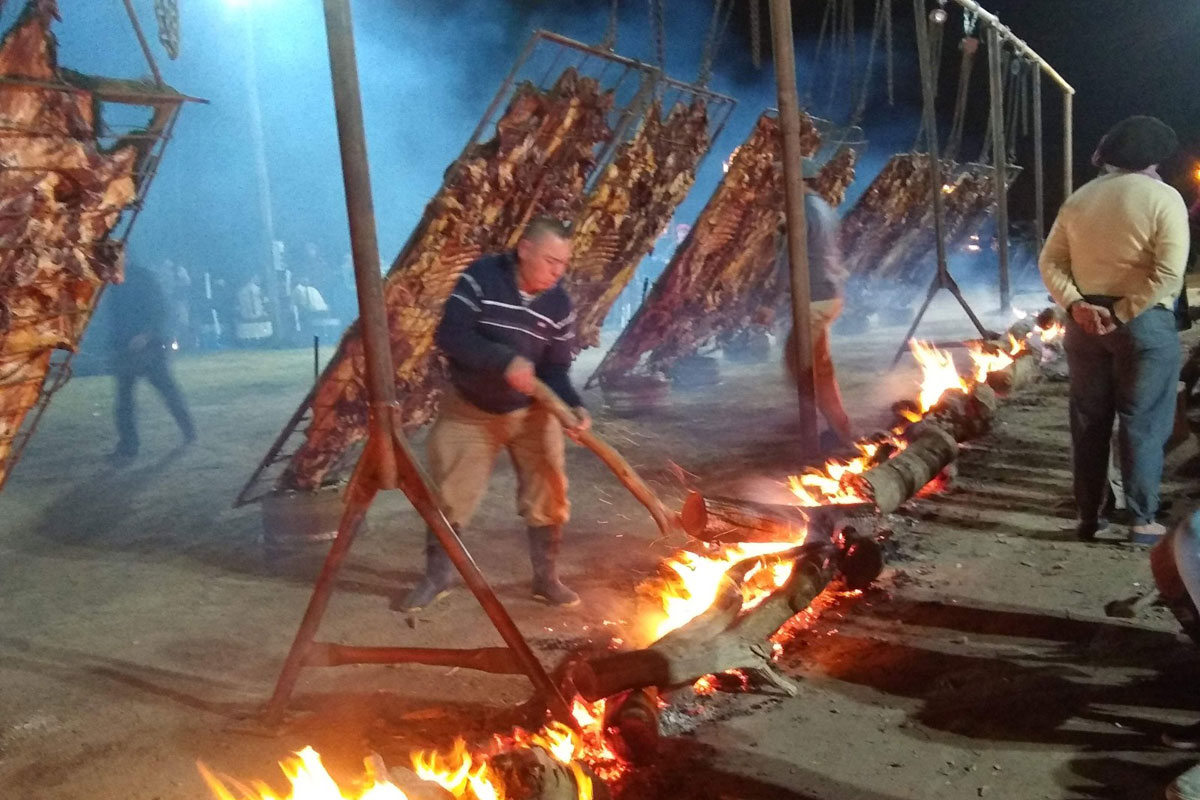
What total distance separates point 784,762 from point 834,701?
56cm

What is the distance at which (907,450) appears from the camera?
656cm

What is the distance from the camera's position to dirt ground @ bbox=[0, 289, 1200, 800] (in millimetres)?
3355

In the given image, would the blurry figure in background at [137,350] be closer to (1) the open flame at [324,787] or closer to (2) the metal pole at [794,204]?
(2) the metal pole at [794,204]

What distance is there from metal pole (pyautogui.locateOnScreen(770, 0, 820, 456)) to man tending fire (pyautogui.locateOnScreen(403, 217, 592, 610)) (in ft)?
7.23

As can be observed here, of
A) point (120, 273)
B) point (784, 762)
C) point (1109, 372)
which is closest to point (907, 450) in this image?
point (1109, 372)

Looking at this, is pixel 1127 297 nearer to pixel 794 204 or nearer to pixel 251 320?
pixel 794 204

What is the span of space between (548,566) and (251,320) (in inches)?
760

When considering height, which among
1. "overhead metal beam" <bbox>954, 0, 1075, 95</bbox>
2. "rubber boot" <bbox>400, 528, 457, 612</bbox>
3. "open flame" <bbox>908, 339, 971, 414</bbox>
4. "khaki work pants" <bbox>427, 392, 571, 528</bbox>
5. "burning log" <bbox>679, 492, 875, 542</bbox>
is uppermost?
"overhead metal beam" <bbox>954, 0, 1075, 95</bbox>

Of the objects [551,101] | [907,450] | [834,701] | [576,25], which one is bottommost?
[834,701]

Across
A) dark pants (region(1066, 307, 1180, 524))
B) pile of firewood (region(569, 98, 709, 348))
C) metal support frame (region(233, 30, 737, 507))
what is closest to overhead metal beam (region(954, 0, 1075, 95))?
metal support frame (region(233, 30, 737, 507))

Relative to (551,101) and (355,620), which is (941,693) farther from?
(551,101)

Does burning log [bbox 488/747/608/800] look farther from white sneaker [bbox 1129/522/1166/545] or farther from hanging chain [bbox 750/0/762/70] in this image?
hanging chain [bbox 750/0/762/70]

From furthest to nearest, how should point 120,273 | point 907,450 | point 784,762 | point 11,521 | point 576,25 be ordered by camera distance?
point 576,25, point 11,521, point 907,450, point 120,273, point 784,762

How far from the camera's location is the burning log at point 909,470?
582cm
